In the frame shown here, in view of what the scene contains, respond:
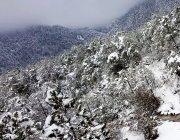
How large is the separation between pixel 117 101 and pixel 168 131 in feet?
69.6

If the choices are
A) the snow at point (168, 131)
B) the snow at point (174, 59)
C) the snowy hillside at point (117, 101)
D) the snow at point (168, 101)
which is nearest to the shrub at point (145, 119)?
the snowy hillside at point (117, 101)

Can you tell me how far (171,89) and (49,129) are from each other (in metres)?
29.6

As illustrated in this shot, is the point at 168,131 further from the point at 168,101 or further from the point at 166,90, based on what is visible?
the point at 166,90

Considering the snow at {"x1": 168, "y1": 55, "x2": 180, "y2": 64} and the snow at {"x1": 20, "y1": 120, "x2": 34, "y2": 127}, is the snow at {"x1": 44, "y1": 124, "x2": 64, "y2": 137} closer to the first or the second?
the snow at {"x1": 20, "y1": 120, "x2": 34, "y2": 127}

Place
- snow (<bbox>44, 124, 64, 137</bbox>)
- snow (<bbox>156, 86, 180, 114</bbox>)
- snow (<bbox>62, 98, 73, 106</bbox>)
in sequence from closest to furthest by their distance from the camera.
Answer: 1. snow (<bbox>44, 124, 64, 137</bbox>)
2. snow (<bbox>62, 98, 73, 106</bbox>)
3. snow (<bbox>156, 86, 180, 114</bbox>)

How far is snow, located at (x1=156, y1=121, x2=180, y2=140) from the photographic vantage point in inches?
858

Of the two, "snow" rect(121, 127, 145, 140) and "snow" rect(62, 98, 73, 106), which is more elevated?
"snow" rect(62, 98, 73, 106)

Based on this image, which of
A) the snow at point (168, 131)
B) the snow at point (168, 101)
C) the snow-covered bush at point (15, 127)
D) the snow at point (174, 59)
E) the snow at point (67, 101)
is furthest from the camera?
the snow at point (174, 59)

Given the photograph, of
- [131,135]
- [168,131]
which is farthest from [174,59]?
[168,131]

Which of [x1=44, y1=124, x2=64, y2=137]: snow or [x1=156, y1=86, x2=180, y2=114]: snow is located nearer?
[x1=44, y1=124, x2=64, y2=137]: snow

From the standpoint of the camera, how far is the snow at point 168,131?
21.8 metres

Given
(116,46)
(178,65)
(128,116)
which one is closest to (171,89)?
(178,65)

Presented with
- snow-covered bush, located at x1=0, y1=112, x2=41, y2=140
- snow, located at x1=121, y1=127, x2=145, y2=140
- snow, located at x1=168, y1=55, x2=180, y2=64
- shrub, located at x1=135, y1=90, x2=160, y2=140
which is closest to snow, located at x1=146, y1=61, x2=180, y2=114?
shrub, located at x1=135, y1=90, x2=160, y2=140

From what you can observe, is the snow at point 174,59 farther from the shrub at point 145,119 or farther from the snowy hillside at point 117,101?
the shrub at point 145,119
